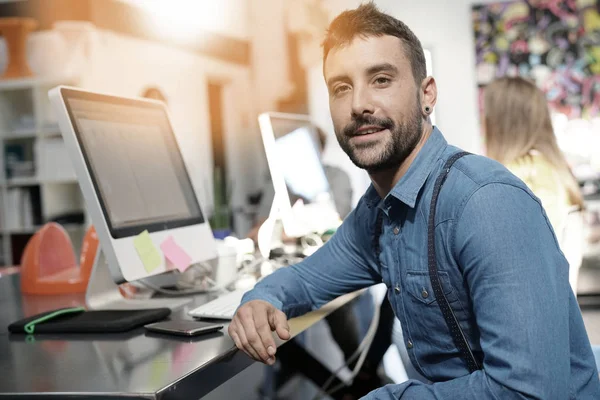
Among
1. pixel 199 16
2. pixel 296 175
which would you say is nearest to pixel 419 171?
pixel 296 175

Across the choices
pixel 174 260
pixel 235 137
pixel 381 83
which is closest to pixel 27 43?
pixel 235 137

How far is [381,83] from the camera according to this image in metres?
1.09

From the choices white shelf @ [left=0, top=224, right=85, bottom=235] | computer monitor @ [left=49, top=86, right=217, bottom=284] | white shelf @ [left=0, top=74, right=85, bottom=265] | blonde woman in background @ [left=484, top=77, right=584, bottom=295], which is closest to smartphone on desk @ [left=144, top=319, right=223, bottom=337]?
computer monitor @ [left=49, top=86, right=217, bottom=284]

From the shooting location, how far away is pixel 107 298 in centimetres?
148

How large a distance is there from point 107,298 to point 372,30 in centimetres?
81

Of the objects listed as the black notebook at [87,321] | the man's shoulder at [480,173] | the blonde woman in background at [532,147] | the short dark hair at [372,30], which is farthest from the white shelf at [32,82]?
the man's shoulder at [480,173]

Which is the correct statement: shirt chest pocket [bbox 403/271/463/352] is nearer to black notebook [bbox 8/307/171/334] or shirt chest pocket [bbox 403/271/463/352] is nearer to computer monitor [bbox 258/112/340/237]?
black notebook [bbox 8/307/171/334]

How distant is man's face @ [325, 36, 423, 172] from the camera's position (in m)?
1.08

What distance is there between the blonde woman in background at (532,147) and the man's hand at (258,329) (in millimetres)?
1333

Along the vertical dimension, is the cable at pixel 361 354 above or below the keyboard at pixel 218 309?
below

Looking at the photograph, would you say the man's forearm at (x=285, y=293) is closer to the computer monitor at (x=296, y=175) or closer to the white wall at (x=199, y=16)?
the computer monitor at (x=296, y=175)

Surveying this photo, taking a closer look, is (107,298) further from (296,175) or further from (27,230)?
(27,230)

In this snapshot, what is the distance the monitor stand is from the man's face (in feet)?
1.85

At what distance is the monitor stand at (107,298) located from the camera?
4.69ft
